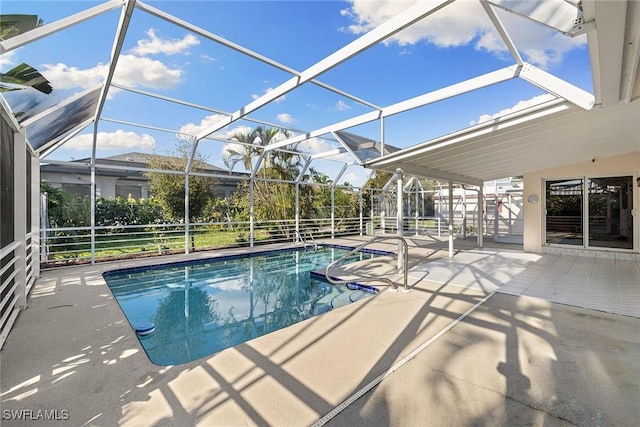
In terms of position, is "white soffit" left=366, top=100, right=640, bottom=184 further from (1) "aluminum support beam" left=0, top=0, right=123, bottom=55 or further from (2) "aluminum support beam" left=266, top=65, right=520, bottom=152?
(1) "aluminum support beam" left=0, top=0, right=123, bottom=55

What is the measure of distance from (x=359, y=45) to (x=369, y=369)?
393 centimetres

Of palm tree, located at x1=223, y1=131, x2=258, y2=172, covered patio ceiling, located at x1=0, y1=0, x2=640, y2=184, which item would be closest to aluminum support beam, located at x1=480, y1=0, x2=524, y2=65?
covered patio ceiling, located at x1=0, y1=0, x2=640, y2=184


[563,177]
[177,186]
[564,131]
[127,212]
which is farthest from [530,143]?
[127,212]

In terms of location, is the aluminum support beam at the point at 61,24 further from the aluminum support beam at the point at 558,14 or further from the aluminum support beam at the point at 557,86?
the aluminum support beam at the point at 557,86

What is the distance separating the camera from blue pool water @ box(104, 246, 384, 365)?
4.06 m

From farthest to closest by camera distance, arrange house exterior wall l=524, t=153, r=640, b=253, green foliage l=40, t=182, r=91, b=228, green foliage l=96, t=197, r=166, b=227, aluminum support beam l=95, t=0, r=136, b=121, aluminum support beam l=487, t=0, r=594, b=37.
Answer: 1. green foliage l=96, t=197, r=166, b=227
2. green foliage l=40, t=182, r=91, b=228
3. house exterior wall l=524, t=153, r=640, b=253
4. aluminum support beam l=95, t=0, r=136, b=121
5. aluminum support beam l=487, t=0, r=594, b=37

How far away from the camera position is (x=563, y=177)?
8.42m

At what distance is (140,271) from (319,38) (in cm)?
713

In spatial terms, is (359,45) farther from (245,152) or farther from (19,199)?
(245,152)

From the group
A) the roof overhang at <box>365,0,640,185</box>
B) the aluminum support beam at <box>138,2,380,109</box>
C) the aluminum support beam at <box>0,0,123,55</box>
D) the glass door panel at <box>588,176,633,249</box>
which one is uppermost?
the aluminum support beam at <box>138,2,380,109</box>

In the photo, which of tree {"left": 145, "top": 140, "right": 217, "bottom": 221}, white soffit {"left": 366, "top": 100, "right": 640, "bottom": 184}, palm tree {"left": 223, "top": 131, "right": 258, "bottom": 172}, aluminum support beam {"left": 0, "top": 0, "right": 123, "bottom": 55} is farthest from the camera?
palm tree {"left": 223, "top": 131, "right": 258, "bottom": 172}

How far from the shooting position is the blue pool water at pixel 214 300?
13.3 feet

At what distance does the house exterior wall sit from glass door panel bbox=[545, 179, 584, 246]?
184 millimetres

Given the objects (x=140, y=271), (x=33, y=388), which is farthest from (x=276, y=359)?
(x=140, y=271)
